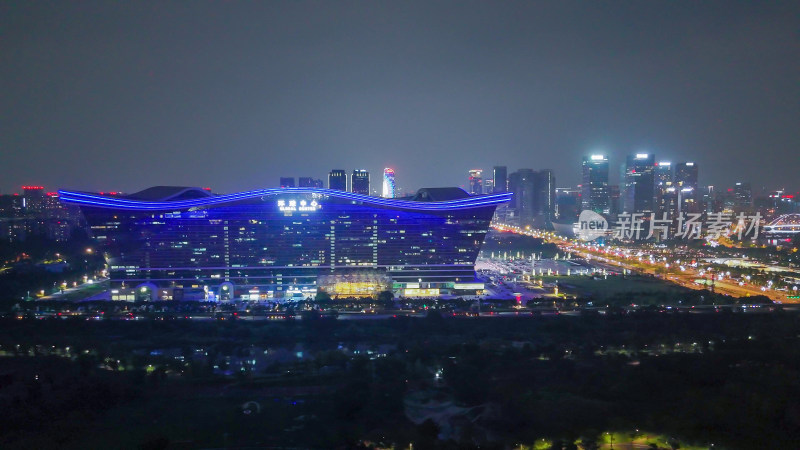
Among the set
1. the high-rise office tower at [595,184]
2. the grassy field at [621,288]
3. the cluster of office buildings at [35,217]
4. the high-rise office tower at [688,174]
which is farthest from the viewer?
the high-rise office tower at [688,174]

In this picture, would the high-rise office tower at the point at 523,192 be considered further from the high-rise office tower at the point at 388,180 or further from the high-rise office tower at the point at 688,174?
the high-rise office tower at the point at 388,180

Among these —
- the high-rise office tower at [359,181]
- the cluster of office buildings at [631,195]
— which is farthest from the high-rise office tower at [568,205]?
the high-rise office tower at [359,181]

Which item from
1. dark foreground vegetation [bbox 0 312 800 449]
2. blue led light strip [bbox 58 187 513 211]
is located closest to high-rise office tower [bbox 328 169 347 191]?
blue led light strip [bbox 58 187 513 211]

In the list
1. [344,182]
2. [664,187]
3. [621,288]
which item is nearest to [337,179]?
[344,182]

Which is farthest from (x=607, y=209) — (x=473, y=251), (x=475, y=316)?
(x=475, y=316)

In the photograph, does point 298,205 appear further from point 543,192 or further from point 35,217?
point 543,192

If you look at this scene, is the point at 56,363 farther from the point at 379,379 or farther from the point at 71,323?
the point at 379,379
